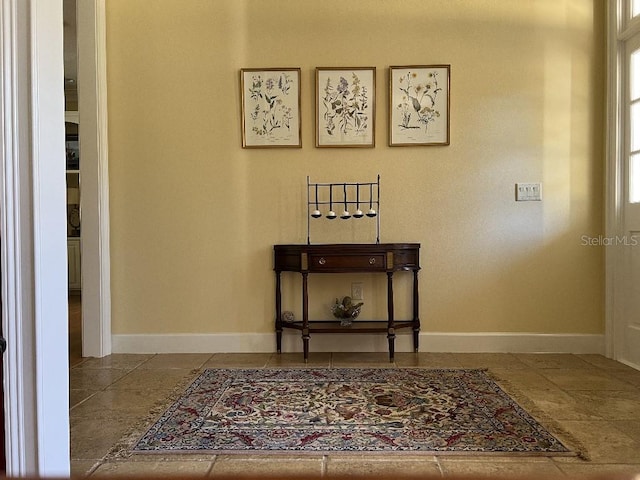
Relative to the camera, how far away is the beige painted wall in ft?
11.5

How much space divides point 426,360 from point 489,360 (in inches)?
16.6

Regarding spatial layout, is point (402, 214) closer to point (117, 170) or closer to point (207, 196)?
point (207, 196)

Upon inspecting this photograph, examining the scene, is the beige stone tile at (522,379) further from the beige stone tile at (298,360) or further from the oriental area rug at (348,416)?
the beige stone tile at (298,360)

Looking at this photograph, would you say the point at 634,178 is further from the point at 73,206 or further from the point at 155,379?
the point at 73,206

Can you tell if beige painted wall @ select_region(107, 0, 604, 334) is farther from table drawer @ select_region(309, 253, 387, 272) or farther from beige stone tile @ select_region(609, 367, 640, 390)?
beige stone tile @ select_region(609, 367, 640, 390)

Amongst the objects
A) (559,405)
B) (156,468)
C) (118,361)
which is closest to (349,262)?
(559,405)

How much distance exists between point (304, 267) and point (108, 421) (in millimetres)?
1476

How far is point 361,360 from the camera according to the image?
3309 mm

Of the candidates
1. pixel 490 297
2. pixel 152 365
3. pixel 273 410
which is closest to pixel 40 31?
pixel 273 410

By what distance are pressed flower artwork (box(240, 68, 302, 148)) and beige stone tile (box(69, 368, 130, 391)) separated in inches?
68.3

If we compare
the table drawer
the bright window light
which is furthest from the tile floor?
the bright window light

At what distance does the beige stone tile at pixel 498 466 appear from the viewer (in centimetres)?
174

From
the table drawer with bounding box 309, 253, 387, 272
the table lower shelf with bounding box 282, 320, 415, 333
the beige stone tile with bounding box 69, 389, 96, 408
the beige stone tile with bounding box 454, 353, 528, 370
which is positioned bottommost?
the beige stone tile with bounding box 454, 353, 528, 370

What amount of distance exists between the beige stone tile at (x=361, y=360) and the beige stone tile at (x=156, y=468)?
4.79ft
